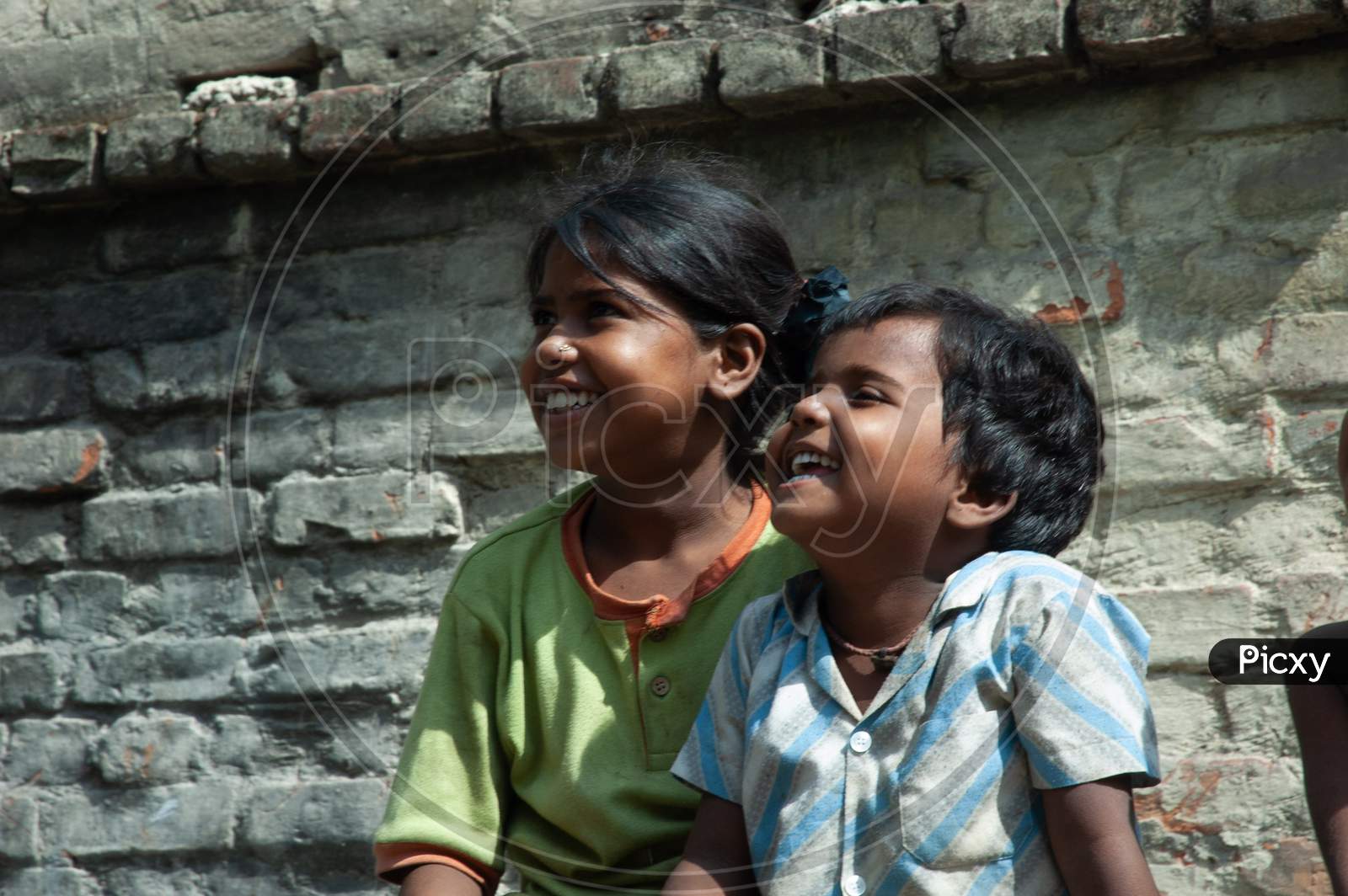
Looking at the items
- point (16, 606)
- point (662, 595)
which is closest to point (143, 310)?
point (16, 606)

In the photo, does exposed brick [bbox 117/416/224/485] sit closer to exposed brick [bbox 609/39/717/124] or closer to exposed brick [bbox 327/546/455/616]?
exposed brick [bbox 327/546/455/616]

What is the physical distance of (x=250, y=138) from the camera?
10.6 feet

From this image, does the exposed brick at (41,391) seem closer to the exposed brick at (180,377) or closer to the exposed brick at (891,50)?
the exposed brick at (180,377)

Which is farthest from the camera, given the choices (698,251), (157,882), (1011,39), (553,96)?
(157,882)

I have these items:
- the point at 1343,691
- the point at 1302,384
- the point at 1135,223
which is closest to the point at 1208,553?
the point at 1302,384

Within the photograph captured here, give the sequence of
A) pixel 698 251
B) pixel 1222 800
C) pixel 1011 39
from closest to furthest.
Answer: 1. pixel 698 251
2. pixel 1222 800
3. pixel 1011 39

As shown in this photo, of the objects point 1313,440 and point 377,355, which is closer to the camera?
point 1313,440

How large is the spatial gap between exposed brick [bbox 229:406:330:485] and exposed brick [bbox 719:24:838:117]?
3.68 feet

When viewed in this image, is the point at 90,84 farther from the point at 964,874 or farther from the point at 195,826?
the point at 964,874

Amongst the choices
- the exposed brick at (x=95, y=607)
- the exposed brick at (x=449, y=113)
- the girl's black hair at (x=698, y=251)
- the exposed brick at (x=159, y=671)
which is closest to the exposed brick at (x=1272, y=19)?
the girl's black hair at (x=698, y=251)

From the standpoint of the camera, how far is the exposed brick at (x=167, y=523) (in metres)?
3.23

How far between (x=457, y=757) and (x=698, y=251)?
2.69ft

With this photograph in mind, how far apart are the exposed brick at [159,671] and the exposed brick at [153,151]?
102cm

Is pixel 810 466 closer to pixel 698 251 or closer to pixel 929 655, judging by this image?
pixel 929 655
